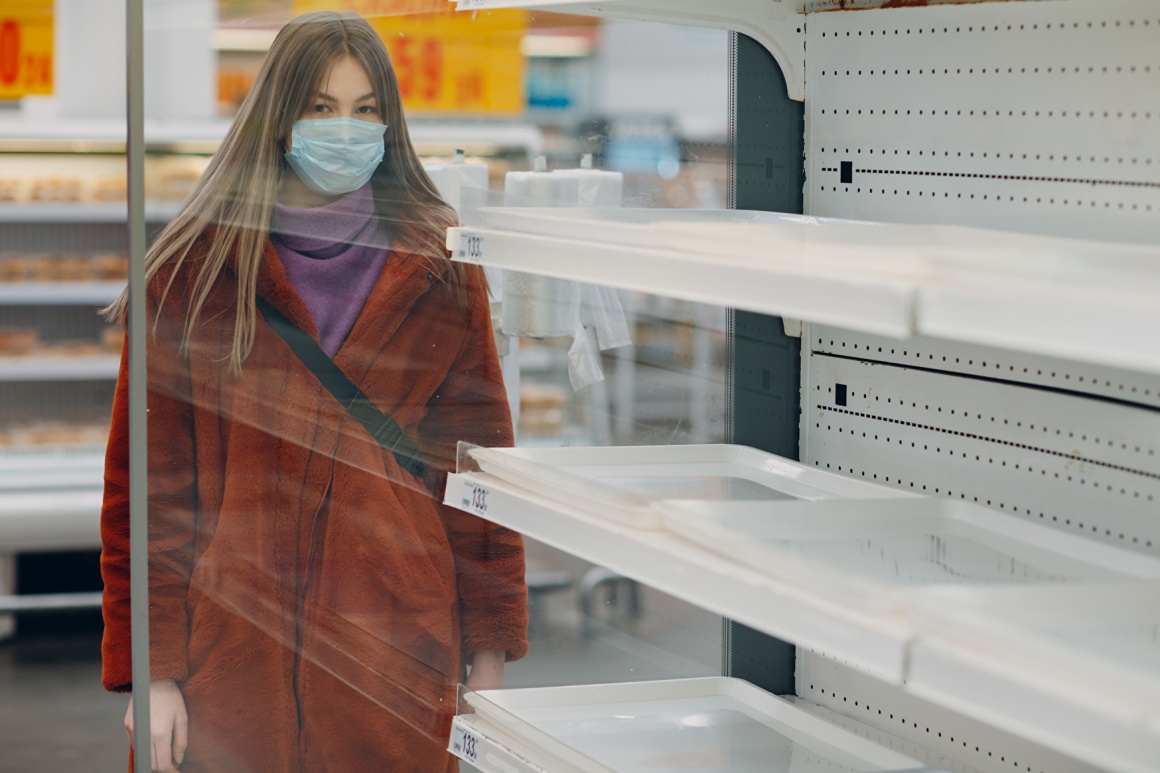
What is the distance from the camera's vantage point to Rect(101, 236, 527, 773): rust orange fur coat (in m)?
2.20

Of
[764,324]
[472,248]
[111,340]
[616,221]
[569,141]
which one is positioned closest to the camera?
[616,221]

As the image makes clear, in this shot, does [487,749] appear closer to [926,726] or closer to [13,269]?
[926,726]

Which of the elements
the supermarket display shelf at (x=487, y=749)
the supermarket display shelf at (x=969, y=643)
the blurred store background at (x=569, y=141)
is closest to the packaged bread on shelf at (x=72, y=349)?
the blurred store background at (x=569, y=141)

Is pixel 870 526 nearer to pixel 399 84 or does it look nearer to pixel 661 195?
pixel 661 195

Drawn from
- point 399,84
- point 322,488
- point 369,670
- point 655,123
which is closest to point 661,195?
point 655,123

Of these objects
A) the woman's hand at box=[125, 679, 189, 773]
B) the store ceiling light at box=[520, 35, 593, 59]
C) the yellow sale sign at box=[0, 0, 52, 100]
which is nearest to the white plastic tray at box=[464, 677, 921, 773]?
the woman's hand at box=[125, 679, 189, 773]

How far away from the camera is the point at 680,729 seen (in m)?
2.02

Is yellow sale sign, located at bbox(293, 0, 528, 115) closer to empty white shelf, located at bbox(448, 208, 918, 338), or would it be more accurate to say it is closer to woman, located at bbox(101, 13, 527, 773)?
woman, located at bbox(101, 13, 527, 773)

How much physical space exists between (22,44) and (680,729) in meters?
5.09

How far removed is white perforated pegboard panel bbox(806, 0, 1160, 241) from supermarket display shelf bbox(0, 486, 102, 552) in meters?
3.53

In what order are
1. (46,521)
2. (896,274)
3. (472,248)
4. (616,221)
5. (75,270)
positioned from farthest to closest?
(75,270)
(46,521)
(472,248)
(616,221)
(896,274)

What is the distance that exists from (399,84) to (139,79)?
1.44 feet

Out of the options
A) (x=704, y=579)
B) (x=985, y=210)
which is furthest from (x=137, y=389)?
(x=985, y=210)

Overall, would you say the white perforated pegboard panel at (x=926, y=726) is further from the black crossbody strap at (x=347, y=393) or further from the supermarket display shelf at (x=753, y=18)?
the supermarket display shelf at (x=753, y=18)
